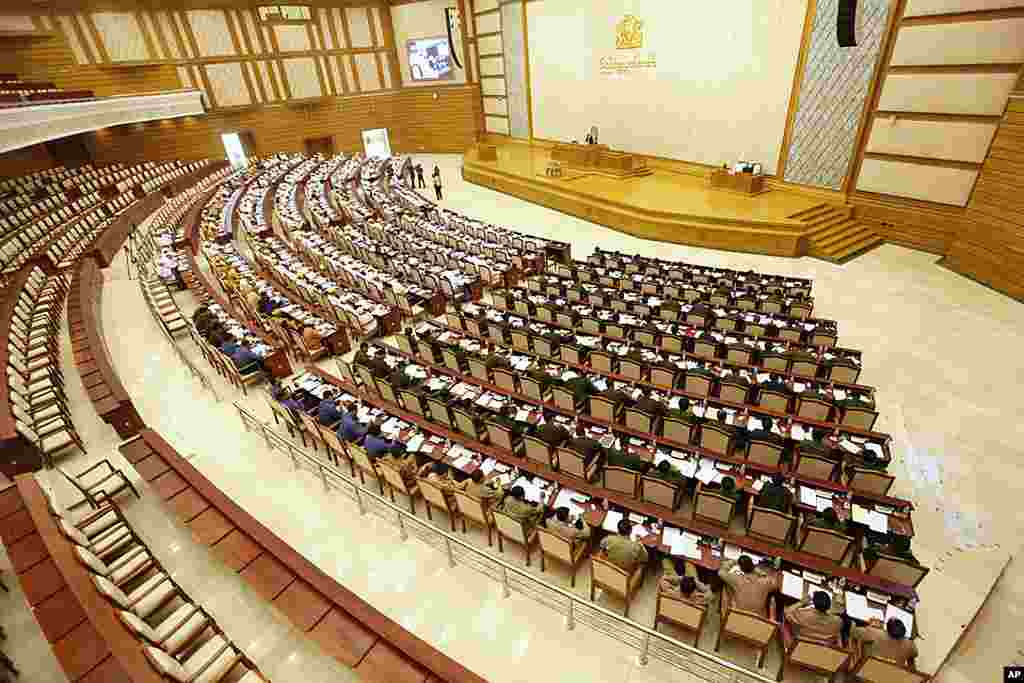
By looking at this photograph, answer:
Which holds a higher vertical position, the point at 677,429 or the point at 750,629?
the point at 677,429

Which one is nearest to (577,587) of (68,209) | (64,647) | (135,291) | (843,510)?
(843,510)

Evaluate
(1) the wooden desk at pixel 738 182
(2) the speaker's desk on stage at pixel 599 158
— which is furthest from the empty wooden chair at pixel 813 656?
(2) the speaker's desk on stage at pixel 599 158

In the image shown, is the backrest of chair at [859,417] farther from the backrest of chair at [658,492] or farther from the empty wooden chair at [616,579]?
the empty wooden chair at [616,579]

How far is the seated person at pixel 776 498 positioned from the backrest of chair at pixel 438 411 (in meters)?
3.94

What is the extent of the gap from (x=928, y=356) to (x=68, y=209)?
2474 centimetres

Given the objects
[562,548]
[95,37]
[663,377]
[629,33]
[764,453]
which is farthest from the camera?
[95,37]

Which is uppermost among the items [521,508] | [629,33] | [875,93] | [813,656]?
[629,33]

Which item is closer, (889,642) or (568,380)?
(889,642)

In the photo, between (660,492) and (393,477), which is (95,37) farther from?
(660,492)

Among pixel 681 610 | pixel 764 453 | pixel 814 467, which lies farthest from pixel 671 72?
pixel 681 610

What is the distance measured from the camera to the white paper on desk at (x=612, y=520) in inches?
195

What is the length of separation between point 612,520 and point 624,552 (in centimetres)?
58

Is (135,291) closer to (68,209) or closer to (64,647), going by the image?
(68,209)

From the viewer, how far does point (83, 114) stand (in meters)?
15.5
